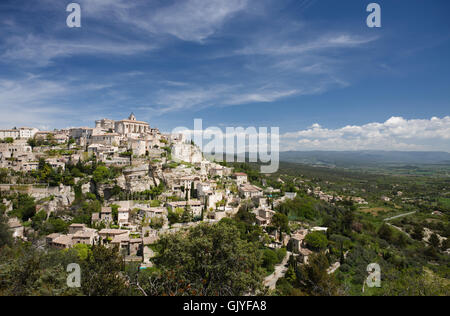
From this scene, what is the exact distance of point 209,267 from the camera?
10844 mm

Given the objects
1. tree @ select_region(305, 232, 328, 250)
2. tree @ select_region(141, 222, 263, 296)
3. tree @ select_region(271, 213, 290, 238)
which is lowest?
tree @ select_region(305, 232, 328, 250)

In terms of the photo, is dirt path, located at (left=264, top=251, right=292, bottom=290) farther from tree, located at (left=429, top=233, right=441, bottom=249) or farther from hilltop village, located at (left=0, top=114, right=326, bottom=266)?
tree, located at (left=429, top=233, right=441, bottom=249)

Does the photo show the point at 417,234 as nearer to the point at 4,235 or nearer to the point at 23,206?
the point at 4,235

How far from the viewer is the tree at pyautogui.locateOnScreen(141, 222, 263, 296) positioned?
1066cm

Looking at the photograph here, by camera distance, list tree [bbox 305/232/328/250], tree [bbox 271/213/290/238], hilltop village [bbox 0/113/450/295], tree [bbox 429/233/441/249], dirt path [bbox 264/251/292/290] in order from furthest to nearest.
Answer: tree [bbox 429/233/441/249], tree [bbox 271/213/290/238], tree [bbox 305/232/328/250], dirt path [bbox 264/251/292/290], hilltop village [bbox 0/113/450/295]

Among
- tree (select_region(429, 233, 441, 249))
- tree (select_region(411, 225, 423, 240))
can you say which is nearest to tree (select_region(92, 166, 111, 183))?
tree (select_region(429, 233, 441, 249))

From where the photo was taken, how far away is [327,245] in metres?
26.6

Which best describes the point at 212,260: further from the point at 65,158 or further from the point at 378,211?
the point at 378,211

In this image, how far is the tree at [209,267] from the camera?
420 inches

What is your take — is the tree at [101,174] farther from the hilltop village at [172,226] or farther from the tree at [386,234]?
the tree at [386,234]

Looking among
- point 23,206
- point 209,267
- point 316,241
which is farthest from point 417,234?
point 23,206
